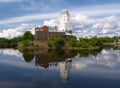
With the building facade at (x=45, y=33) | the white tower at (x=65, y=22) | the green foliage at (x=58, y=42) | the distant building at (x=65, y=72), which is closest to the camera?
the distant building at (x=65, y=72)

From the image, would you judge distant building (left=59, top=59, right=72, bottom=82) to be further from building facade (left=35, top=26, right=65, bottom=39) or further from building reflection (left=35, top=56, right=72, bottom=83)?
building facade (left=35, top=26, right=65, bottom=39)

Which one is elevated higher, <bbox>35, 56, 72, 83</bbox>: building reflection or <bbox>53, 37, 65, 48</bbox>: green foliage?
<bbox>53, 37, 65, 48</bbox>: green foliage

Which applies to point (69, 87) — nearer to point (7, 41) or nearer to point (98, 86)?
point (98, 86)

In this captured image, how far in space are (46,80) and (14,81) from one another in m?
3.75

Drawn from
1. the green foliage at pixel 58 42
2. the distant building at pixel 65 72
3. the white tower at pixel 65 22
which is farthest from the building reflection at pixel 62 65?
the white tower at pixel 65 22

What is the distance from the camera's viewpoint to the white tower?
→ 120044 mm

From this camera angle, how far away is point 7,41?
158 metres

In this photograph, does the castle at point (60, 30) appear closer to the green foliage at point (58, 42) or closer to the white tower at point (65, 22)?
the white tower at point (65, 22)

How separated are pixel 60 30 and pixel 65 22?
14.3 ft

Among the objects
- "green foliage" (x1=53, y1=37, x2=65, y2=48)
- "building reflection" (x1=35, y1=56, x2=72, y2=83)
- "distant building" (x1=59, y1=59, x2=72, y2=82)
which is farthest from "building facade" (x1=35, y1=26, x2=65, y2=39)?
"distant building" (x1=59, y1=59, x2=72, y2=82)

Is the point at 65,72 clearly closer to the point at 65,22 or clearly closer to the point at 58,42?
the point at 58,42

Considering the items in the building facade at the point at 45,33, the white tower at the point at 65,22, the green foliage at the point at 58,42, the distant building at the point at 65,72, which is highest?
the white tower at the point at 65,22

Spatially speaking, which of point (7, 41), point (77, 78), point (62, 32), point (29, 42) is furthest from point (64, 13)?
point (77, 78)

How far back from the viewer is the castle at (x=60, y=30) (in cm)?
11450
